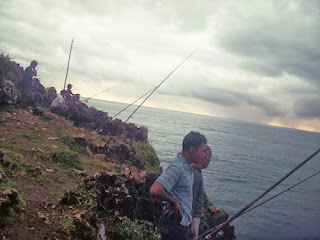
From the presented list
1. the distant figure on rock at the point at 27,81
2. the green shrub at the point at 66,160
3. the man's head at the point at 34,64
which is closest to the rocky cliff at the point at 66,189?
the green shrub at the point at 66,160

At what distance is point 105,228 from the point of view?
18.8 ft

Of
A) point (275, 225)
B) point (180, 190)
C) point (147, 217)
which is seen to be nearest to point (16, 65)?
point (147, 217)

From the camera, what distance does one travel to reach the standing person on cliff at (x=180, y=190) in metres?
3.29

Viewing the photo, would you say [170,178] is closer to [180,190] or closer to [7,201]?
[180,190]

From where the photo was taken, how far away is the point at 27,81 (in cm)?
1645

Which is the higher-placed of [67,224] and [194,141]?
[194,141]

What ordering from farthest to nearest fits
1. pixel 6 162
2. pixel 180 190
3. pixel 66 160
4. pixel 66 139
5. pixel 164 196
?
pixel 66 139, pixel 66 160, pixel 6 162, pixel 180 190, pixel 164 196

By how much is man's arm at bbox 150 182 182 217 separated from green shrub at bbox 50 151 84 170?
6.44 meters

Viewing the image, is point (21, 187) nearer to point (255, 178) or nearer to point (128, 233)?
point (128, 233)

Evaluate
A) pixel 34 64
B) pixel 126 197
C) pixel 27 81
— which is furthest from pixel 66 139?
pixel 27 81

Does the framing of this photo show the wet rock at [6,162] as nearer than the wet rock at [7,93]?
Yes

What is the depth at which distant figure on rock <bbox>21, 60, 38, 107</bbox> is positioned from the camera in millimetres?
15914

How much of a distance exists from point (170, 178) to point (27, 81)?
16.6 m

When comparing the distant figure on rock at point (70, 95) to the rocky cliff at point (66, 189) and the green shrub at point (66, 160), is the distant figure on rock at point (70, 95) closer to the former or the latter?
the rocky cliff at point (66, 189)
